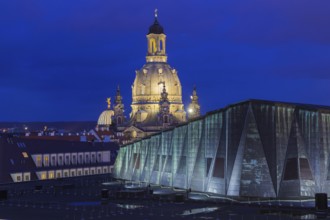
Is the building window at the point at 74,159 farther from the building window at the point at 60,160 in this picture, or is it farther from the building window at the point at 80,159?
the building window at the point at 60,160

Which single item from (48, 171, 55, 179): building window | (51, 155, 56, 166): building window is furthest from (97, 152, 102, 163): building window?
(48, 171, 55, 179): building window

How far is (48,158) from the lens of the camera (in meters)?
118

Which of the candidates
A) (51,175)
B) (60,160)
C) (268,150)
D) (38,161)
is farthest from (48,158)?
(268,150)

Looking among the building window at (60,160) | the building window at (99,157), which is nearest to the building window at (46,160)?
the building window at (60,160)

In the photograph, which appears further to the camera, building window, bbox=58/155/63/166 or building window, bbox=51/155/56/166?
building window, bbox=58/155/63/166

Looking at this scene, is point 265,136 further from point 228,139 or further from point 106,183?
point 106,183

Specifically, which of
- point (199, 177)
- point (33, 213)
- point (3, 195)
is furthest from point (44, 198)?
point (199, 177)

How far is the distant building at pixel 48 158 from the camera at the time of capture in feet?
352

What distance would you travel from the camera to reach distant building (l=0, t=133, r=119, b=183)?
352ft

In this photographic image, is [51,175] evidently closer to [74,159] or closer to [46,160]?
[46,160]

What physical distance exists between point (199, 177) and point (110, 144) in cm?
6360

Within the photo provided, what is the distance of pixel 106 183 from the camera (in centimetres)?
9444

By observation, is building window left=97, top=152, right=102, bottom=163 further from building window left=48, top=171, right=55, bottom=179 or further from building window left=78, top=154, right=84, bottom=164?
building window left=48, top=171, right=55, bottom=179

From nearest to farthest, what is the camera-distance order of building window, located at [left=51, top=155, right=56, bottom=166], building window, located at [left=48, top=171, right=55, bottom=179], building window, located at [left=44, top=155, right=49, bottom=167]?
building window, located at [left=48, top=171, right=55, bottom=179] < building window, located at [left=44, top=155, right=49, bottom=167] < building window, located at [left=51, top=155, right=56, bottom=166]
